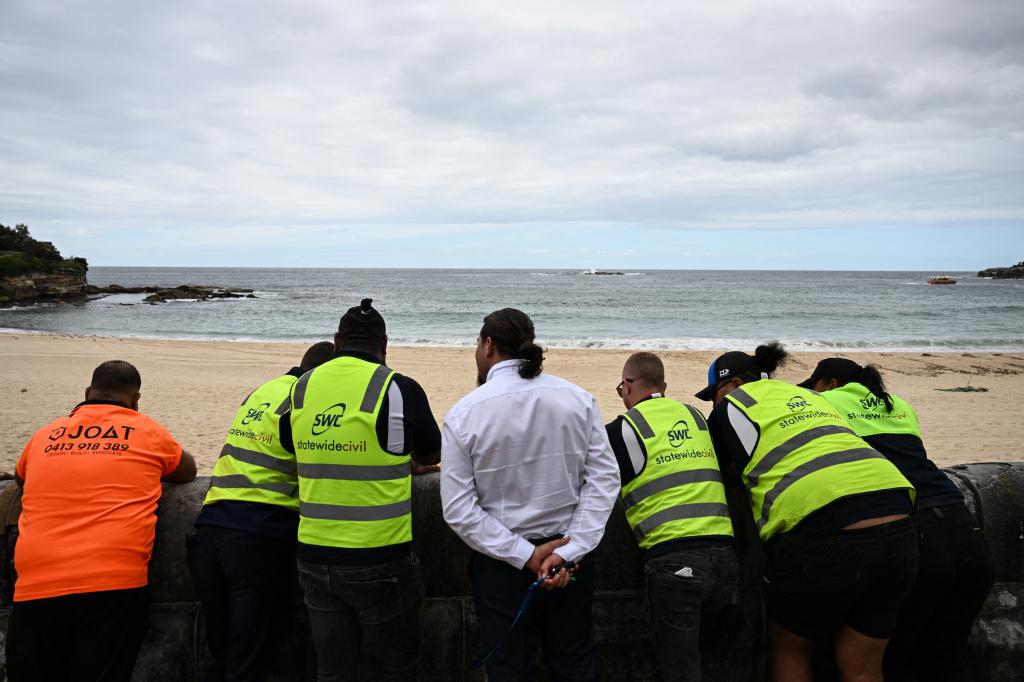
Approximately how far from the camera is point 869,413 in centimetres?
311

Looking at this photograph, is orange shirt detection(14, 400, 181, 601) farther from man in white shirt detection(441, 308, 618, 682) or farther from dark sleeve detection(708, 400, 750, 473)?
dark sleeve detection(708, 400, 750, 473)

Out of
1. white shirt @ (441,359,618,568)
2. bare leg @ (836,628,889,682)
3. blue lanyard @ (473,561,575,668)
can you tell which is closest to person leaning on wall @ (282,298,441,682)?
white shirt @ (441,359,618,568)

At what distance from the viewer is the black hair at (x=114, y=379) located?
2.96m

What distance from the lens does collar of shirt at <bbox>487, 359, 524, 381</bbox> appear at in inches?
101

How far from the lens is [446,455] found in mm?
2465

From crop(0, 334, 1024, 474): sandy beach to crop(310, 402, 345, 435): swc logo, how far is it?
709 cm

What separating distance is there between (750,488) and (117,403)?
9.02ft

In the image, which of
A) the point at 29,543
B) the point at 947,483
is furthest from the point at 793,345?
the point at 29,543

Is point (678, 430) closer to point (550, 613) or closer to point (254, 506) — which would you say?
point (550, 613)

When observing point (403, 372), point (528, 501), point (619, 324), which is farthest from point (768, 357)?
point (619, 324)

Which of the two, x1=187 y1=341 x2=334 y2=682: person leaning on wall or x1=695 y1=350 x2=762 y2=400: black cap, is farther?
x1=695 y1=350 x2=762 y2=400: black cap

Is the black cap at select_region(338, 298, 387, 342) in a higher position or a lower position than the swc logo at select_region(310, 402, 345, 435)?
higher

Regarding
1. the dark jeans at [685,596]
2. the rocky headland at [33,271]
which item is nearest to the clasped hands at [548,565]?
the dark jeans at [685,596]

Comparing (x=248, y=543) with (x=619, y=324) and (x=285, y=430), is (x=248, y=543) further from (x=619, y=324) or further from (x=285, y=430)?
(x=619, y=324)
